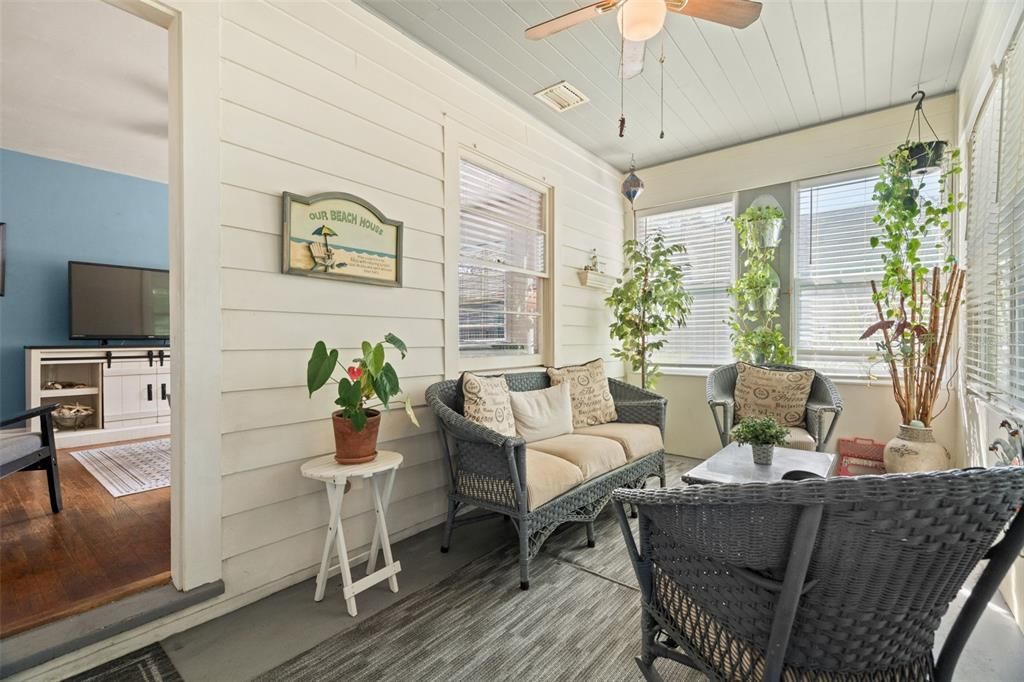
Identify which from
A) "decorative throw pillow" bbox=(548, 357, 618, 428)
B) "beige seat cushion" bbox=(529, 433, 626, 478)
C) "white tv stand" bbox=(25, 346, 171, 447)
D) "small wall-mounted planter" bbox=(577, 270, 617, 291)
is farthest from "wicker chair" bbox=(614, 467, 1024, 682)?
"white tv stand" bbox=(25, 346, 171, 447)

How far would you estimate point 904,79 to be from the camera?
3.21 metres

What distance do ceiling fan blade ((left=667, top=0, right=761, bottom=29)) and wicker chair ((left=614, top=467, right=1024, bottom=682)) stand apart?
1851 mm

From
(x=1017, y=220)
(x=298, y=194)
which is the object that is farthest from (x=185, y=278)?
(x=1017, y=220)

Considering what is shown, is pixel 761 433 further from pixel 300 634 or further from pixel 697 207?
pixel 697 207

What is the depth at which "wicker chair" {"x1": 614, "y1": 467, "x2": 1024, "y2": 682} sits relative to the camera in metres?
0.82

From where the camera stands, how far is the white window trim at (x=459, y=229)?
295 centimetres

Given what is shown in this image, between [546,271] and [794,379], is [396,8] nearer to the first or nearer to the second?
[546,271]

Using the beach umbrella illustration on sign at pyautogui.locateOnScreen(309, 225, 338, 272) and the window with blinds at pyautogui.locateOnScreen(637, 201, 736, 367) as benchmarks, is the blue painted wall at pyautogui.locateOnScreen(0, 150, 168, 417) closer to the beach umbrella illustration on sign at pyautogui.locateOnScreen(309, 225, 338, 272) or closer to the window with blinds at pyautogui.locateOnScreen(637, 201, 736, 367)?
the beach umbrella illustration on sign at pyautogui.locateOnScreen(309, 225, 338, 272)

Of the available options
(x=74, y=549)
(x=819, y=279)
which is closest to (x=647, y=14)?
(x=819, y=279)

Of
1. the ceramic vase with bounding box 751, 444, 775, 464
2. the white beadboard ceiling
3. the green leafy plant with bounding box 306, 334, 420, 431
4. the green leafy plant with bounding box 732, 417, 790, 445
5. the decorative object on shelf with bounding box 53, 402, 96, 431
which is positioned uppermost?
the white beadboard ceiling

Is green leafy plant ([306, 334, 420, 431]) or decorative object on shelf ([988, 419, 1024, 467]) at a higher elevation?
green leafy plant ([306, 334, 420, 431])

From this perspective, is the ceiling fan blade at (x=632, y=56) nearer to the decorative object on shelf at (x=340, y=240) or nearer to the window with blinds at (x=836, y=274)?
the decorative object on shelf at (x=340, y=240)

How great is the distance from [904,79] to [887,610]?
12.6 ft

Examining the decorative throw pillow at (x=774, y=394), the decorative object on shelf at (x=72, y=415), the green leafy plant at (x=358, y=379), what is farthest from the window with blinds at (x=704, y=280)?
the decorative object on shelf at (x=72, y=415)
